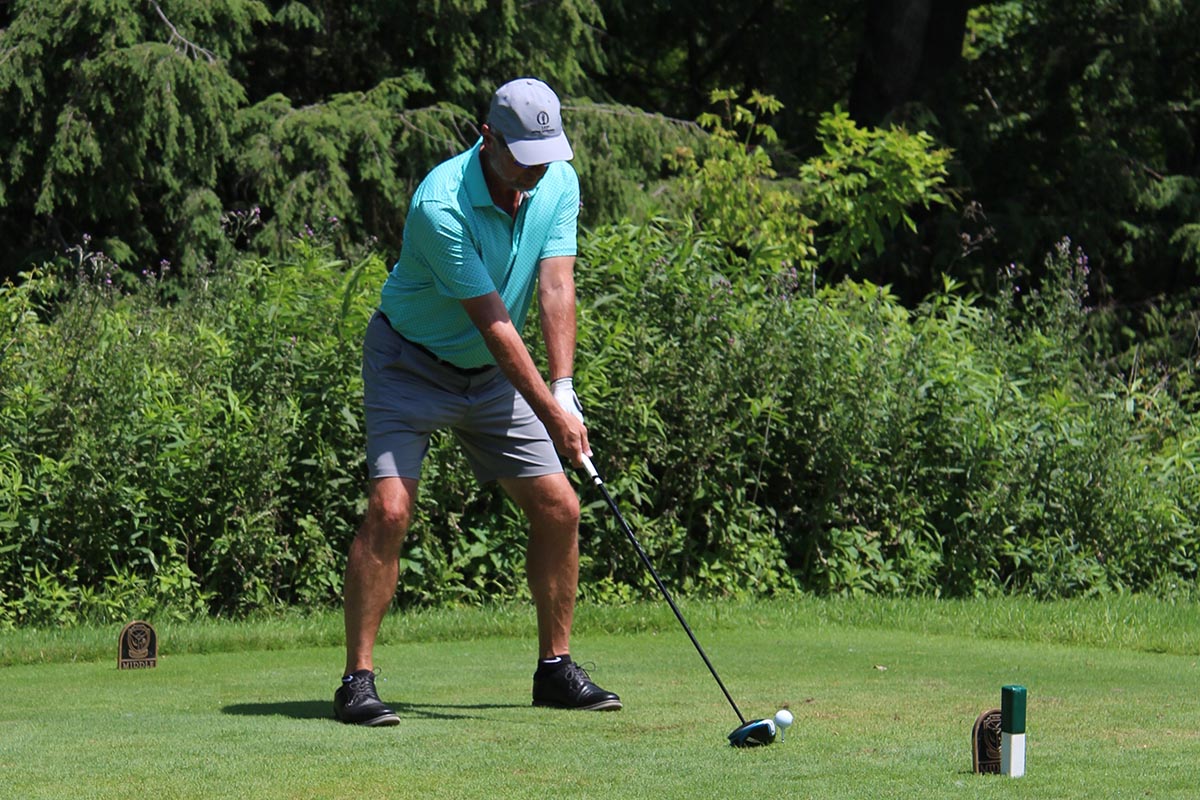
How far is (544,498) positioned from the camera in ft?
17.9

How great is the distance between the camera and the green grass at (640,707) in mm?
3936

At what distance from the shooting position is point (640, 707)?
5242 mm

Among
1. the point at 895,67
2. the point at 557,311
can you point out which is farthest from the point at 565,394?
the point at 895,67

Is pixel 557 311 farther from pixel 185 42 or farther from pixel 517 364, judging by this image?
pixel 185 42

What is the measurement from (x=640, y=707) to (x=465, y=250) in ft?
5.15

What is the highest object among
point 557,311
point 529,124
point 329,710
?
point 529,124

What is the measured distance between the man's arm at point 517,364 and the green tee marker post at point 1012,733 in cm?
169

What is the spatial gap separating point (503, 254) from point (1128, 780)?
245 cm

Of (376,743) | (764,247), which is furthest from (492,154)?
(764,247)

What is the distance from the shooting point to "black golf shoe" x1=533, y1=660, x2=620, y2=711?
517cm

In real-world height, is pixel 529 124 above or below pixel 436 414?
above

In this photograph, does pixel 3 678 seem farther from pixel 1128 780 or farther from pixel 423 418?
pixel 1128 780

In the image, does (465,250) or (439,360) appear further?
(439,360)

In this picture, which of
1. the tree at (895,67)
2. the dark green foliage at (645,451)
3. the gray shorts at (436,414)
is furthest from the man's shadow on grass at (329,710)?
the tree at (895,67)
